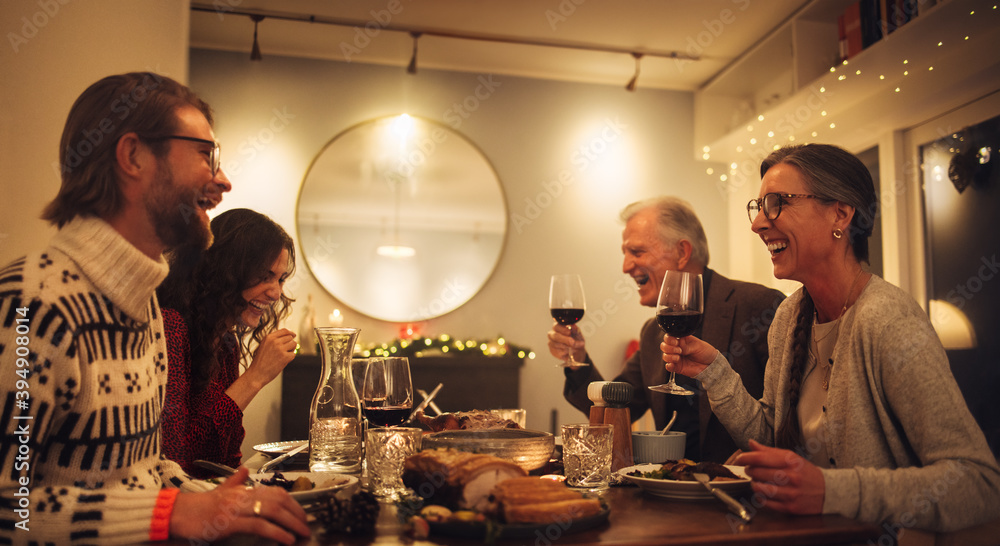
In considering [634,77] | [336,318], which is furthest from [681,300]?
[634,77]

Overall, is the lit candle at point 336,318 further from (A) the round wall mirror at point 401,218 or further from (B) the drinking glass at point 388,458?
(B) the drinking glass at point 388,458

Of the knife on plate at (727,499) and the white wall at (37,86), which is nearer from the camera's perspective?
the knife on plate at (727,499)

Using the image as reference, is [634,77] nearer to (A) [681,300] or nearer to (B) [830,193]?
(B) [830,193]

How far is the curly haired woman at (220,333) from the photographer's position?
5.39ft

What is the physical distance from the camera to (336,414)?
1493 millimetres

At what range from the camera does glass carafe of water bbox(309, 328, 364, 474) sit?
4.79 feet

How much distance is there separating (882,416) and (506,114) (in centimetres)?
359

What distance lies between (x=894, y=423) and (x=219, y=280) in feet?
5.92

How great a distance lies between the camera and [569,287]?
2.06m

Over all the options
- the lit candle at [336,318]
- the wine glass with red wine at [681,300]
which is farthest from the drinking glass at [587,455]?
the lit candle at [336,318]

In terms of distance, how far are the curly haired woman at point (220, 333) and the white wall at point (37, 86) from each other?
0.38 m

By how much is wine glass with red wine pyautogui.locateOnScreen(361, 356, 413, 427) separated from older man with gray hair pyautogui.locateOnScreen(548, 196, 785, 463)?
79 centimetres

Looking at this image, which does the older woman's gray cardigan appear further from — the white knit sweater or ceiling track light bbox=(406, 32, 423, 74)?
ceiling track light bbox=(406, 32, 423, 74)

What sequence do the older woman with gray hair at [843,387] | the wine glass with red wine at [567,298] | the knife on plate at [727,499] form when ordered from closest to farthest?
the knife on plate at [727,499] → the older woman with gray hair at [843,387] → the wine glass with red wine at [567,298]
